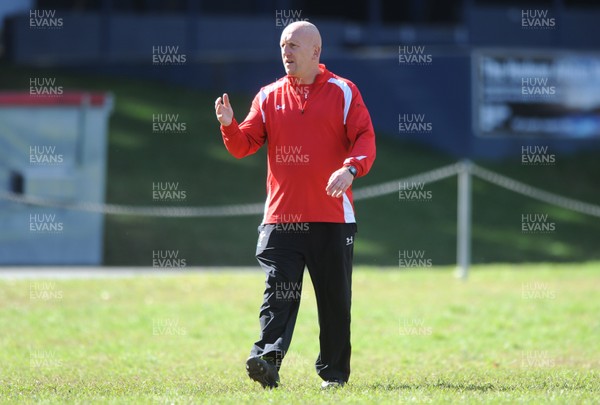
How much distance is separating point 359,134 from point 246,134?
74 centimetres

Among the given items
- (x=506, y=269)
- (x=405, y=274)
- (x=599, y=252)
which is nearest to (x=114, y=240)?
(x=405, y=274)

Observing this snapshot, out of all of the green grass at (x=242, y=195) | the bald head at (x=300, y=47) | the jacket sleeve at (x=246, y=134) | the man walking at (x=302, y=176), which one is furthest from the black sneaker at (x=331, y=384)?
the green grass at (x=242, y=195)

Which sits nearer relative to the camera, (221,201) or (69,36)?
(221,201)

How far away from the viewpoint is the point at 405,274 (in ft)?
54.9

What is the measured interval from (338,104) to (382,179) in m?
16.9

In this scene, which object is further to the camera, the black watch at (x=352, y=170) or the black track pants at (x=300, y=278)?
the black track pants at (x=300, y=278)

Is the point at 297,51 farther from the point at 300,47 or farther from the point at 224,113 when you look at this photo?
the point at 224,113

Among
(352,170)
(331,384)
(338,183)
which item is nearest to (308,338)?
(331,384)

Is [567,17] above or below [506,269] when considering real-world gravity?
above

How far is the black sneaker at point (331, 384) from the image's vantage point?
7074 millimetres

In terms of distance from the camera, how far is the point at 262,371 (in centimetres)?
687

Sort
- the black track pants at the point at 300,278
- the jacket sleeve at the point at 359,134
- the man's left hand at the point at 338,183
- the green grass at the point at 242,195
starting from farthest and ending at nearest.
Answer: the green grass at the point at 242,195 → the black track pants at the point at 300,278 → the jacket sleeve at the point at 359,134 → the man's left hand at the point at 338,183

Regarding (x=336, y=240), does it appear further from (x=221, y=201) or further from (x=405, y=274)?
(x=221, y=201)

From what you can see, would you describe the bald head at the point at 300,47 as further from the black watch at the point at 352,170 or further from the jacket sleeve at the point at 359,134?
the black watch at the point at 352,170
